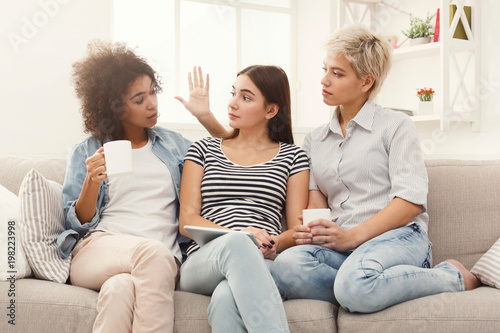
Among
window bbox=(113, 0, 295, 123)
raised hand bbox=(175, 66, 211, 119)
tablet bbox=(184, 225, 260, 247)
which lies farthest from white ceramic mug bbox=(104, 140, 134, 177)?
window bbox=(113, 0, 295, 123)

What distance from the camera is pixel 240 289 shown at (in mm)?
1374

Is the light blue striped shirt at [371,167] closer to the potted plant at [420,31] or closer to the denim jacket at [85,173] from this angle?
the denim jacket at [85,173]

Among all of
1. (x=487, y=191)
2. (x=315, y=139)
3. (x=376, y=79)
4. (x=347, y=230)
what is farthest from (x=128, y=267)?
(x=487, y=191)

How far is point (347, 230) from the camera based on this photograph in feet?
5.56

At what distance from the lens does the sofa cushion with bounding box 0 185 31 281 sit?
1549mm

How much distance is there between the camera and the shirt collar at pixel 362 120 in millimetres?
1824

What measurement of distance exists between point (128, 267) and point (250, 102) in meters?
0.76

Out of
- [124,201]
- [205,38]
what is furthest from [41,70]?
[124,201]

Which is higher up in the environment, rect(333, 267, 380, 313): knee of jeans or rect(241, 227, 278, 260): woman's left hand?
rect(241, 227, 278, 260): woman's left hand

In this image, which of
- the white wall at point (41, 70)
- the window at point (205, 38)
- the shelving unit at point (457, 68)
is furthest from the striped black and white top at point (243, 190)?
the window at point (205, 38)

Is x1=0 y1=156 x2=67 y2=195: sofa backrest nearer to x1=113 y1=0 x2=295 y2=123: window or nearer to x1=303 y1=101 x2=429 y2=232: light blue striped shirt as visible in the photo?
x1=303 y1=101 x2=429 y2=232: light blue striped shirt

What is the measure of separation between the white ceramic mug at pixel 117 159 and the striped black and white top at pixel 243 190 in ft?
1.27

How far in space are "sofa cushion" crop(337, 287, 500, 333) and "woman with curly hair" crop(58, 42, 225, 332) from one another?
20.0 inches

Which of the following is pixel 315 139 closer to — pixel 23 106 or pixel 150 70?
pixel 150 70
